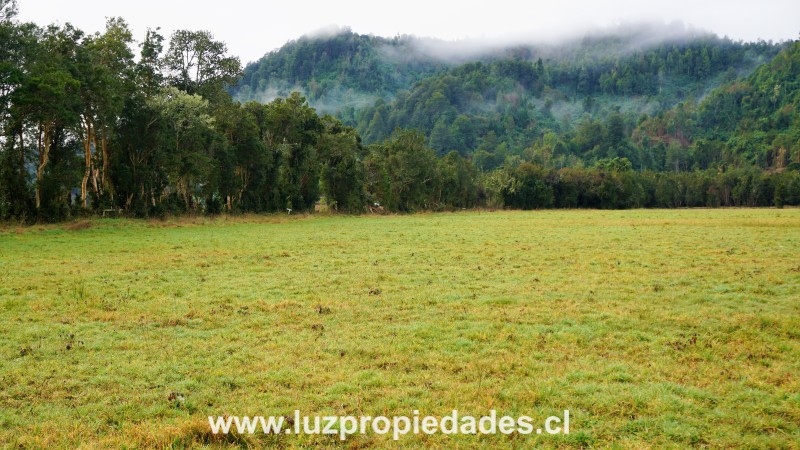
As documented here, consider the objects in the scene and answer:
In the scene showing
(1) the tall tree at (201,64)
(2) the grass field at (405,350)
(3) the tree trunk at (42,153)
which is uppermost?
(1) the tall tree at (201,64)

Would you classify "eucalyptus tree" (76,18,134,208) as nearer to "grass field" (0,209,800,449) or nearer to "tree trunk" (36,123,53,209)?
"tree trunk" (36,123,53,209)

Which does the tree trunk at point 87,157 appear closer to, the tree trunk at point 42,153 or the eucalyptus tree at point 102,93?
the eucalyptus tree at point 102,93

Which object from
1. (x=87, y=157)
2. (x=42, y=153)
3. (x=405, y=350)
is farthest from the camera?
(x=87, y=157)

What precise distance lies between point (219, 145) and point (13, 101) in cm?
2082

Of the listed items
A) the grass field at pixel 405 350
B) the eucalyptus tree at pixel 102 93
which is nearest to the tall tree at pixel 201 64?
the eucalyptus tree at pixel 102 93

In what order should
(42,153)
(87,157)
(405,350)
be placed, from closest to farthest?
(405,350), (42,153), (87,157)

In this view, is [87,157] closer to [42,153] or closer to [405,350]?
[42,153]

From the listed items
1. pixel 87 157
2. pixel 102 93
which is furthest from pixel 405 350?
pixel 87 157

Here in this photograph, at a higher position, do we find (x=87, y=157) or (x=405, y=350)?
(x=87, y=157)

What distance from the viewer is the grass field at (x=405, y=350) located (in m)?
6.79

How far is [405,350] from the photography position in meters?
9.96

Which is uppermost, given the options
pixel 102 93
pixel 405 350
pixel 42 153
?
pixel 102 93

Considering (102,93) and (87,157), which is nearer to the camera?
(102,93)

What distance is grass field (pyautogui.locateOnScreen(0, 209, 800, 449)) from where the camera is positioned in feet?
22.3
